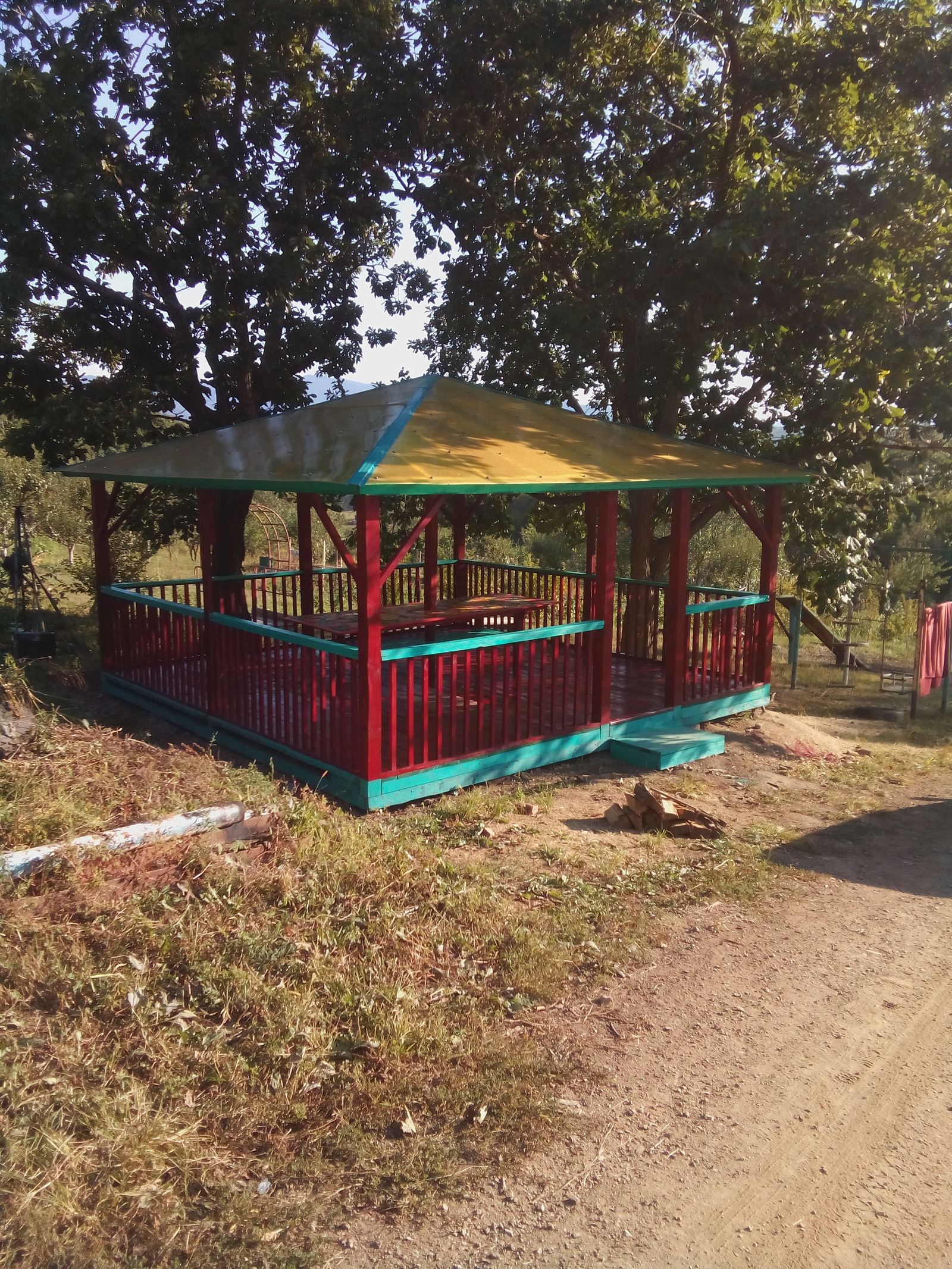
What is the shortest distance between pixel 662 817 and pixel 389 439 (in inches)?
142

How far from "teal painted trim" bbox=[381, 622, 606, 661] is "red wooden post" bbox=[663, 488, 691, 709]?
1262 mm

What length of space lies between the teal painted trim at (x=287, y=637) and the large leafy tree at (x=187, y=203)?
4.54m

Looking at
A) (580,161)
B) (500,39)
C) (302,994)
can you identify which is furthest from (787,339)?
(302,994)

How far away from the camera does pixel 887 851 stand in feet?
23.6

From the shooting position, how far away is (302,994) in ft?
14.1

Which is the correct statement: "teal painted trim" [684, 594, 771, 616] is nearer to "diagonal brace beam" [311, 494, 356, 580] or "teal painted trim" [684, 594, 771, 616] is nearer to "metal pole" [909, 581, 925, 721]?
"metal pole" [909, 581, 925, 721]

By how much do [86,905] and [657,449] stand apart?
7307 millimetres

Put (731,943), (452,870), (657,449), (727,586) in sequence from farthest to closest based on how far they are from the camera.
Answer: (727,586) → (657,449) → (452,870) → (731,943)

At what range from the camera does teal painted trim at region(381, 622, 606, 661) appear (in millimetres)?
7113

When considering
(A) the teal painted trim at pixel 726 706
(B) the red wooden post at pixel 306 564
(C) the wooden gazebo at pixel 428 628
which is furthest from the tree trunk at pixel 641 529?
(B) the red wooden post at pixel 306 564

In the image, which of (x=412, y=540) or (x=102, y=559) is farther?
(x=102, y=559)

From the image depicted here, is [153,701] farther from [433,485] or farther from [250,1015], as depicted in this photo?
[250,1015]

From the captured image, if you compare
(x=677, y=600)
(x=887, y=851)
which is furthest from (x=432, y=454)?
(x=887, y=851)

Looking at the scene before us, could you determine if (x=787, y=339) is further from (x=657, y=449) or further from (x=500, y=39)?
(x=500, y=39)
